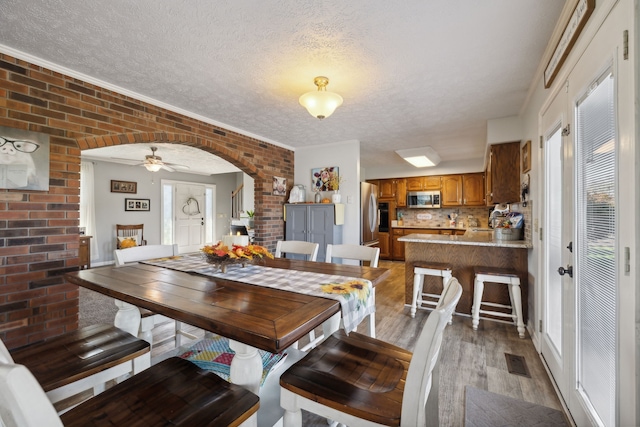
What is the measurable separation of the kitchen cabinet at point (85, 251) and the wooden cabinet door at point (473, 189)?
26.2ft

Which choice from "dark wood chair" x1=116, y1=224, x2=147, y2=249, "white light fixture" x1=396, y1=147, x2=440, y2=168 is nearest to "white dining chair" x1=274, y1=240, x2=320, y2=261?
"white light fixture" x1=396, y1=147, x2=440, y2=168

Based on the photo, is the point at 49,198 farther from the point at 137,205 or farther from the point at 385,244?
the point at 385,244

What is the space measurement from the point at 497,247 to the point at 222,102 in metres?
3.42

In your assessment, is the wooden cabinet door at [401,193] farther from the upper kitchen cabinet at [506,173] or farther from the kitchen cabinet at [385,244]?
the upper kitchen cabinet at [506,173]

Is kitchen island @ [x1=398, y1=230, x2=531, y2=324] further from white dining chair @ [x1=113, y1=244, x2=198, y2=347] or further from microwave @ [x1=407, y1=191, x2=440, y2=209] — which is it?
microwave @ [x1=407, y1=191, x2=440, y2=209]

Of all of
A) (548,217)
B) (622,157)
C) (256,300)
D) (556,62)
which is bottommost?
(256,300)

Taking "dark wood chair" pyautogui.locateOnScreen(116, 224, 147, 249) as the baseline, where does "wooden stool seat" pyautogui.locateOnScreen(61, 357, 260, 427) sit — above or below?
below

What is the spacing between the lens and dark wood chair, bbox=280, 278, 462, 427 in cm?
86

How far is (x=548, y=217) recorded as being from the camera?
2117 mm

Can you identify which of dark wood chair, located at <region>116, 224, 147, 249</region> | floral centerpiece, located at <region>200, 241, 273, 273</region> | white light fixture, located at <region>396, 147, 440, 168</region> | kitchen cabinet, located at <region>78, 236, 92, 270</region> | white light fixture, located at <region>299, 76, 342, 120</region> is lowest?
kitchen cabinet, located at <region>78, 236, 92, 270</region>

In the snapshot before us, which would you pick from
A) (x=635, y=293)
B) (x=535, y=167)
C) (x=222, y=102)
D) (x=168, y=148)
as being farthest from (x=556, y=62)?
(x=168, y=148)

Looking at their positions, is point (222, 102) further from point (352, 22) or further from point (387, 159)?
point (387, 159)

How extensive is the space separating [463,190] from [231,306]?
20.8 feet

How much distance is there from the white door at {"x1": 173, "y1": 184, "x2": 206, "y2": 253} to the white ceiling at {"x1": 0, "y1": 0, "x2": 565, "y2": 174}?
16.4ft
